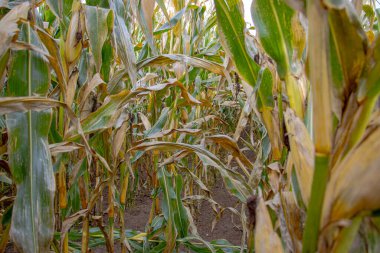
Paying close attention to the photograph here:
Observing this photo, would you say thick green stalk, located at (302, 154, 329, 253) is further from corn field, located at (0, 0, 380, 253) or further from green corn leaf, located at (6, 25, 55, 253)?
green corn leaf, located at (6, 25, 55, 253)

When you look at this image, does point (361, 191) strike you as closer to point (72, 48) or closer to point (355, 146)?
point (355, 146)

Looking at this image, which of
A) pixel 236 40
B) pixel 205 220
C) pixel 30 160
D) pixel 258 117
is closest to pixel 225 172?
pixel 258 117

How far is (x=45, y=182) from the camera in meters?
0.70

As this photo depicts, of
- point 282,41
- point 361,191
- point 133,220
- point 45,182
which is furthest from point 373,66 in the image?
point 133,220

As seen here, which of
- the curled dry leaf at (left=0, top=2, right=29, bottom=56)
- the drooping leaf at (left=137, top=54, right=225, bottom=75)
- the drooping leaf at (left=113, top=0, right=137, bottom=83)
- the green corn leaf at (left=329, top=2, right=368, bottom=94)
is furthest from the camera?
the drooping leaf at (left=137, top=54, right=225, bottom=75)

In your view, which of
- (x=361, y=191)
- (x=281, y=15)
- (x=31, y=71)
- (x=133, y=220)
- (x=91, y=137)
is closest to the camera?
(x=361, y=191)

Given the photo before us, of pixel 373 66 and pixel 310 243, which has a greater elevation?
pixel 373 66

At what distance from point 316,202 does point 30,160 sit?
564 mm

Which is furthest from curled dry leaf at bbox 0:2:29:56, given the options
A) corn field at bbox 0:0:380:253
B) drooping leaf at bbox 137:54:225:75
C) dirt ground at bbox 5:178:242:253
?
dirt ground at bbox 5:178:242:253

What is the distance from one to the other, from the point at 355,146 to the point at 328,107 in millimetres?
50

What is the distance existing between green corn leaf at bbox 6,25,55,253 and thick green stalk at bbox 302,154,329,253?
50 centimetres

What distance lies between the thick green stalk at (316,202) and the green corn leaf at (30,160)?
504mm

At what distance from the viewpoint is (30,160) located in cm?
71

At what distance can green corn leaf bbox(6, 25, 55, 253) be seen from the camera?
2.19ft
